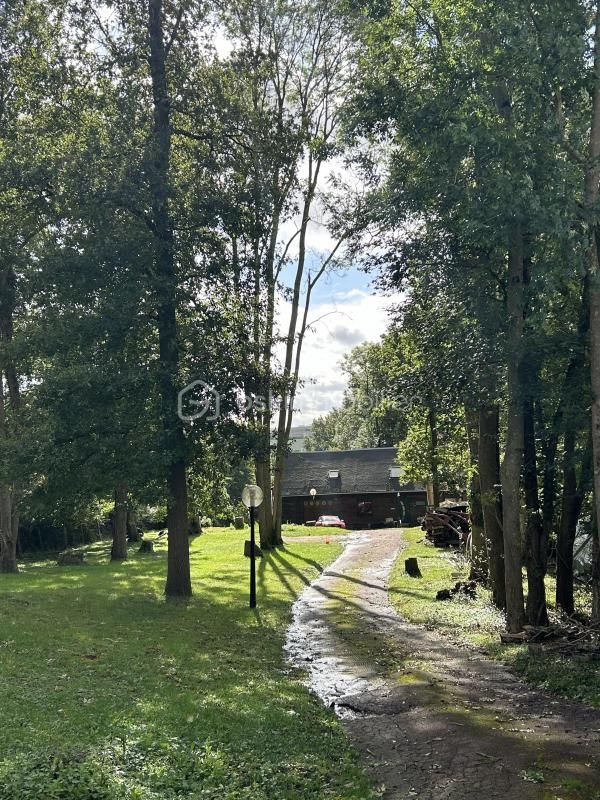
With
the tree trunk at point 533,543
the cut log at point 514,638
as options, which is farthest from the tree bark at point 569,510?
the cut log at point 514,638

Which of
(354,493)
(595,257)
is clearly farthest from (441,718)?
(354,493)

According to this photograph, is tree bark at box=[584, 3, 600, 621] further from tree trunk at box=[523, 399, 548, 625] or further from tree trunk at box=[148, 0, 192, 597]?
tree trunk at box=[148, 0, 192, 597]

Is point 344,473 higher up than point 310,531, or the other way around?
point 344,473

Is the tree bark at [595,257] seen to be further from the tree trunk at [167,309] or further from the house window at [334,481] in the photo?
the house window at [334,481]

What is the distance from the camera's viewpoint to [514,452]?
13.4 m

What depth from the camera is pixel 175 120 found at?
18.0 m

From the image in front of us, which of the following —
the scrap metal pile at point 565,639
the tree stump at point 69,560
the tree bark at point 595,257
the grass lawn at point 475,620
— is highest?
the tree bark at point 595,257

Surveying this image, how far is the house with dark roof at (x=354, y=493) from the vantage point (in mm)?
55062

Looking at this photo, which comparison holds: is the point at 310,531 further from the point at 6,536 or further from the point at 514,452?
the point at 514,452

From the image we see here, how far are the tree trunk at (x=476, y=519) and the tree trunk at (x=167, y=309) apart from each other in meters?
8.54

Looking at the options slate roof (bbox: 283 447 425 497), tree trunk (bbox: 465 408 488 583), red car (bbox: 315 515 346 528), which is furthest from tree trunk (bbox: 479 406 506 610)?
slate roof (bbox: 283 447 425 497)

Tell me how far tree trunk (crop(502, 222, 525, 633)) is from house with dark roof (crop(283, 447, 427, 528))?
40171mm

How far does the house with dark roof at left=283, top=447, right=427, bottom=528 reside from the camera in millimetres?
55062

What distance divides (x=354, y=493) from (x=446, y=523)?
946 inches
